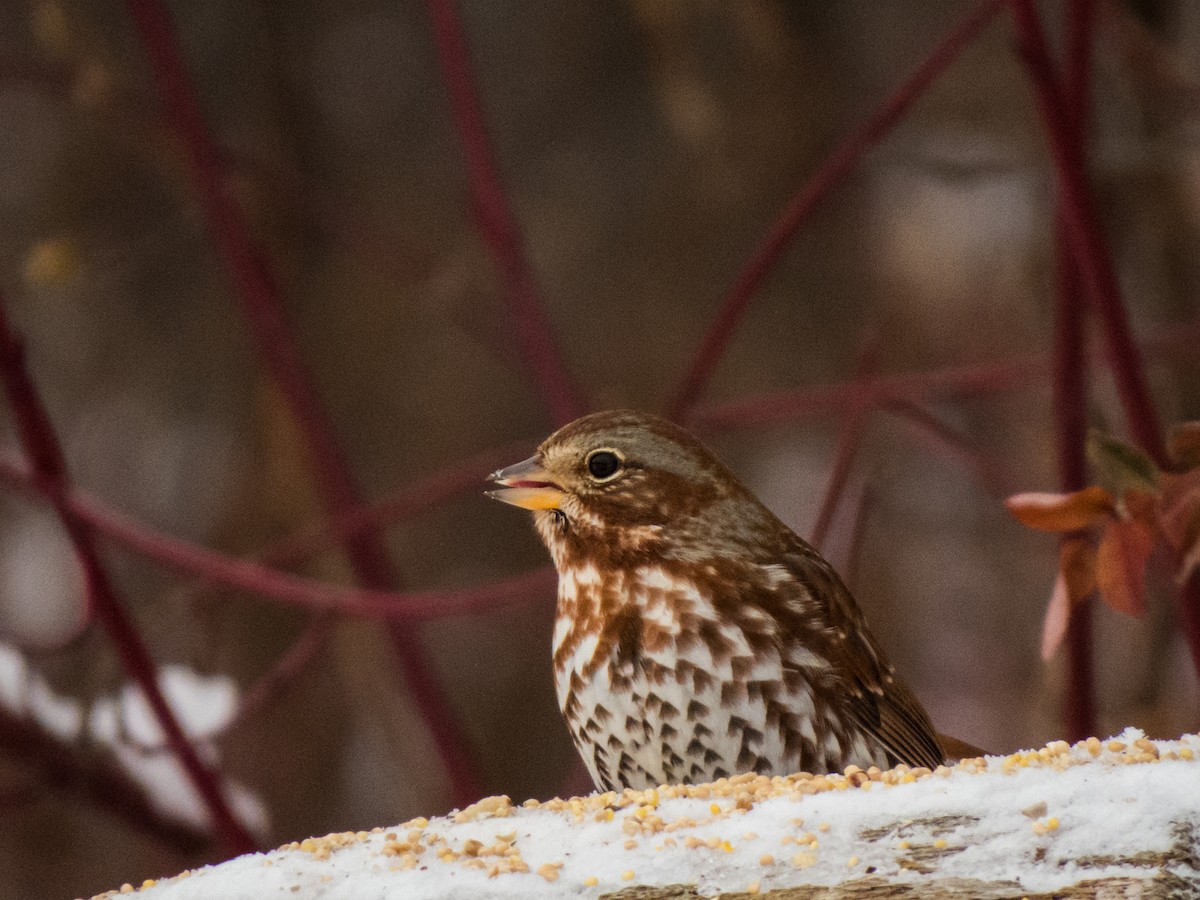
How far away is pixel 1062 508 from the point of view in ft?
6.23

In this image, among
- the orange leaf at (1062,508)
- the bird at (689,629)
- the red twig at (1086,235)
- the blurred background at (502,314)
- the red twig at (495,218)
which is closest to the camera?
the orange leaf at (1062,508)

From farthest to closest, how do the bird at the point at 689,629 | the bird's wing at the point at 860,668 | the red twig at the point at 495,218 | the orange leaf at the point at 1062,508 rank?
1. the red twig at the point at 495,218
2. the bird's wing at the point at 860,668
3. the bird at the point at 689,629
4. the orange leaf at the point at 1062,508

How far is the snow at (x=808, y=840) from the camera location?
1526 mm

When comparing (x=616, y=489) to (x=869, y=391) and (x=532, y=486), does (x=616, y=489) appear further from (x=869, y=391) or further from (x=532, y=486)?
(x=869, y=391)

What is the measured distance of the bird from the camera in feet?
7.92

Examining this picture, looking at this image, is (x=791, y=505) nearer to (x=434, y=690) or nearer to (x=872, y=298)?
(x=872, y=298)

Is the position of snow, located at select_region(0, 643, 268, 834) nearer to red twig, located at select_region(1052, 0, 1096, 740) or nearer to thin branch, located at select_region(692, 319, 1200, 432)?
thin branch, located at select_region(692, 319, 1200, 432)

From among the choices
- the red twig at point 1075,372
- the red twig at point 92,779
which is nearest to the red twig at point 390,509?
the red twig at point 92,779

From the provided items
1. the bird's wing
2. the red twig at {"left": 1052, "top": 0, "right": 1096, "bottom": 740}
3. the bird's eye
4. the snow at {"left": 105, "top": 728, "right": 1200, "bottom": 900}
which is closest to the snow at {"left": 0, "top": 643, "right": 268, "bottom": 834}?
the bird's eye

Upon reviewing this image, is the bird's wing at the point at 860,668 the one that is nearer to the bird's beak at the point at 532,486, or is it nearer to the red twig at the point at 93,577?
the bird's beak at the point at 532,486

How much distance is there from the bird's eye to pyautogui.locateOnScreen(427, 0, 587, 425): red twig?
0.99 feet

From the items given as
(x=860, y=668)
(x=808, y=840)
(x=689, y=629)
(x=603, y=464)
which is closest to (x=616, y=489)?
(x=603, y=464)

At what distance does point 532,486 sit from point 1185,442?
42.2 inches

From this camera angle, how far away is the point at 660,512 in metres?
2.66
